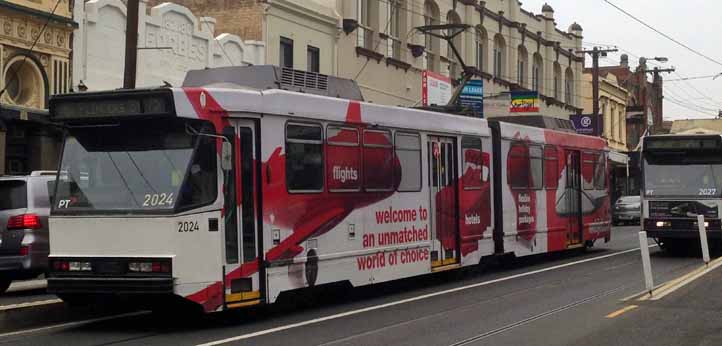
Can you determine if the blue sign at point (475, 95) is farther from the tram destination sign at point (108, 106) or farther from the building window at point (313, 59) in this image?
the tram destination sign at point (108, 106)

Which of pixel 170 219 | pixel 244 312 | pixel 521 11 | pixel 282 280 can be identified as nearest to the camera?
pixel 170 219

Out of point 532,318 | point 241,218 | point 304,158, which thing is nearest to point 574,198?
point 532,318

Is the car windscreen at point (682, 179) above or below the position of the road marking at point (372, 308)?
above

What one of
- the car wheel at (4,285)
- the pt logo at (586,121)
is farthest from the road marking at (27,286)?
the pt logo at (586,121)

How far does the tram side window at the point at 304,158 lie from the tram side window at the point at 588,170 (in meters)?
11.4

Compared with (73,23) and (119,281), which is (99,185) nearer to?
(119,281)

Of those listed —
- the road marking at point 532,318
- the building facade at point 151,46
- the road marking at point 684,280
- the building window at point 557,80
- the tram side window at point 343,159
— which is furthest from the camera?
the building window at point 557,80

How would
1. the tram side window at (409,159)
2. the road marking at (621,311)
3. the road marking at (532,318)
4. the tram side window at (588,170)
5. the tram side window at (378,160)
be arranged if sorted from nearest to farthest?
the road marking at (532,318)
the road marking at (621,311)
the tram side window at (378,160)
the tram side window at (409,159)
the tram side window at (588,170)

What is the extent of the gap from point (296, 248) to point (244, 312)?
4.34ft

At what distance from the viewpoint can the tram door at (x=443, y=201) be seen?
53.9 feet

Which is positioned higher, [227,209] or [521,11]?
[521,11]

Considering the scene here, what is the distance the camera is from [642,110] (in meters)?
69.1

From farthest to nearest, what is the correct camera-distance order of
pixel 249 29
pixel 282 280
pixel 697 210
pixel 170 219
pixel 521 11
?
pixel 521 11 < pixel 249 29 < pixel 697 210 < pixel 282 280 < pixel 170 219

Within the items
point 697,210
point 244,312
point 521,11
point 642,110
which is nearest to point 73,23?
point 244,312
